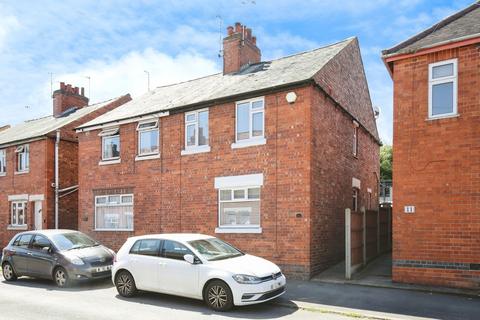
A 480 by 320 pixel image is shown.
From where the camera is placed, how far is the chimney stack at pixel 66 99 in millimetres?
25438

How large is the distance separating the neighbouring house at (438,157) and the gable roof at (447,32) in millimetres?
29

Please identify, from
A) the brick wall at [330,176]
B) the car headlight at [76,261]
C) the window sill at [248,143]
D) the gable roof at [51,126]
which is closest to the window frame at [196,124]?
the window sill at [248,143]

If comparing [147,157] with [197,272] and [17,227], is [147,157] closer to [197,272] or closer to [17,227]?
[197,272]

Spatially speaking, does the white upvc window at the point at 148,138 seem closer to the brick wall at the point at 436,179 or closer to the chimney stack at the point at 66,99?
the brick wall at the point at 436,179

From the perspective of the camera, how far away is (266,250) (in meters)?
12.3

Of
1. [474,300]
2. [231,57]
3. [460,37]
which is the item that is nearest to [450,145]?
[460,37]

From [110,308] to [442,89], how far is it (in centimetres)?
890

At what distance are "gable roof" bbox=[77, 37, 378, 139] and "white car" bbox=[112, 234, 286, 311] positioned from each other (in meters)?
5.28

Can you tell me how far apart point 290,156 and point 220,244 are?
3492 millimetres

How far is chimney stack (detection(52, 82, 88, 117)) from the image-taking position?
83.5 ft

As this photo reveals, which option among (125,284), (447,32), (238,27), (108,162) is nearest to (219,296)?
(125,284)

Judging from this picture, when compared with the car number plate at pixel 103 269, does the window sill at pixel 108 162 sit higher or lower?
higher

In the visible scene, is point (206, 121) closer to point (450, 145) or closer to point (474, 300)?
point (450, 145)

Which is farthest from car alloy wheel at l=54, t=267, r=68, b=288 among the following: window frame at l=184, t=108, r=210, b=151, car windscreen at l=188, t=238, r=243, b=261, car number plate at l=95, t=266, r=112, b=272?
window frame at l=184, t=108, r=210, b=151
